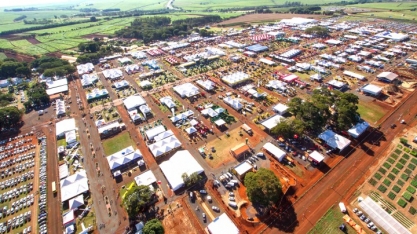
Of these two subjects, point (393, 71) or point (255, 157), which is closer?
point (255, 157)

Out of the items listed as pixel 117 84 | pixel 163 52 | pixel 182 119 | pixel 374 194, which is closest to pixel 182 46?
pixel 163 52

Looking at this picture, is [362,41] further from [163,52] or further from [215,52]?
[163,52]

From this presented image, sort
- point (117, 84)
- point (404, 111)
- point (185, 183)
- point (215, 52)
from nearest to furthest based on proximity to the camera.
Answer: point (185, 183) → point (404, 111) → point (117, 84) → point (215, 52)

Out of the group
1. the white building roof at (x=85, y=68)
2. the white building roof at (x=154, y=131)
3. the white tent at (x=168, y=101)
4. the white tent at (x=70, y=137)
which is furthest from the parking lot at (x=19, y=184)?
the white building roof at (x=85, y=68)

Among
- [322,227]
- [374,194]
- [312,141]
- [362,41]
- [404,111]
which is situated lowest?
[322,227]

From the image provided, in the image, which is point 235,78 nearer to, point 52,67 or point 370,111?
point 370,111

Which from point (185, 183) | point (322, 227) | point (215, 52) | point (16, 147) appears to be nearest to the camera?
point (322, 227)

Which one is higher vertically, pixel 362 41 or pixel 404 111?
pixel 362 41
